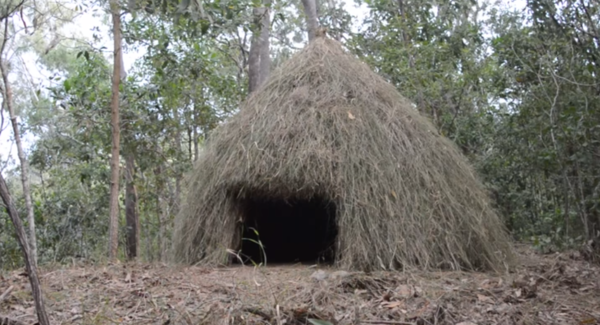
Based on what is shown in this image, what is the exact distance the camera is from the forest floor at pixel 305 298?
12.6 feet

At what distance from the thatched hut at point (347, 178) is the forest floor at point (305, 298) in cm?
65

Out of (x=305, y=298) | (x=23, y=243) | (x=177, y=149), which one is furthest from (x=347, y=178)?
(x=177, y=149)

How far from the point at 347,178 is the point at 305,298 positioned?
2.36 meters

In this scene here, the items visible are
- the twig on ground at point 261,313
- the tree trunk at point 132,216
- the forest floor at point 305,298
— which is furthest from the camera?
the tree trunk at point 132,216

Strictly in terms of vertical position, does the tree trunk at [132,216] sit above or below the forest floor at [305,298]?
above

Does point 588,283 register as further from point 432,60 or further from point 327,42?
point 432,60

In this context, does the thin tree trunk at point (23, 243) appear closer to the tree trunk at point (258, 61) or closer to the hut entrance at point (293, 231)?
the hut entrance at point (293, 231)

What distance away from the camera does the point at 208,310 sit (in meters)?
3.91

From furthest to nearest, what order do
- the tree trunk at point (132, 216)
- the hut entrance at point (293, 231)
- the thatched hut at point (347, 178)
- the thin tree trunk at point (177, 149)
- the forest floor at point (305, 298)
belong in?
the tree trunk at point (132, 216) → the thin tree trunk at point (177, 149) → the hut entrance at point (293, 231) → the thatched hut at point (347, 178) → the forest floor at point (305, 298)

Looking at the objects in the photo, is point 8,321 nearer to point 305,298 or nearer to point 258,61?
point 305,298

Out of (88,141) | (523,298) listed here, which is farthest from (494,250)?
(88,141)

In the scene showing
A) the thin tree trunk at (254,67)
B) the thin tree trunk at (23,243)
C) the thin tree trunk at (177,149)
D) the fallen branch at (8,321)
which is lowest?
the fallen branch at (8,321)

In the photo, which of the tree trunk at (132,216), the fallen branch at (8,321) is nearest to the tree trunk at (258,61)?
the tree trunk at (132,216)

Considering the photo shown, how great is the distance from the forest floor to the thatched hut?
65 centimetres
